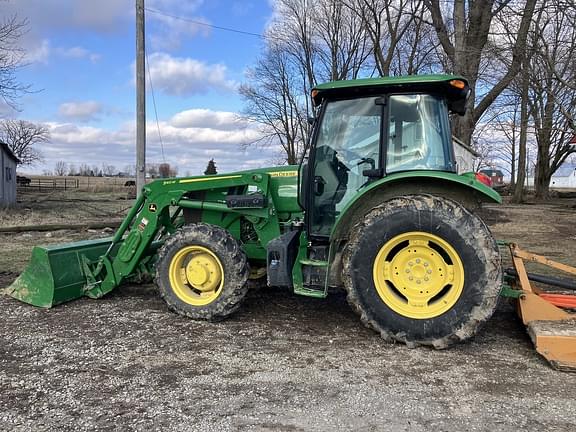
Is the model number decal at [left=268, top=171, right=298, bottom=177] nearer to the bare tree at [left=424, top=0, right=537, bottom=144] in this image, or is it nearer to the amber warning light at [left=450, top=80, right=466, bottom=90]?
the amber warning light at [left=450, top=80, right=466, bottom=90]

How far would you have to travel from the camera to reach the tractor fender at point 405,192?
432 cm

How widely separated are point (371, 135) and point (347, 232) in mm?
945

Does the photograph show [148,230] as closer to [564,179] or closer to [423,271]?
[423,271]

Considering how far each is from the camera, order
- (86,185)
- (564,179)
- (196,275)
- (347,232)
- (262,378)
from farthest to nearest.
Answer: (564,179)
(86,185)
(196,275)
(347,232)
(262,378)

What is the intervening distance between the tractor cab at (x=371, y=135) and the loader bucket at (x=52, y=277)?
2822 millimetres

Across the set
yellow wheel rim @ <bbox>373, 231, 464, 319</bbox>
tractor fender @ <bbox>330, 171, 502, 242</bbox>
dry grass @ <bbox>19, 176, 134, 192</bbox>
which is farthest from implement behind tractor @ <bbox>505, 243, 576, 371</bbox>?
dry grass @ <bbox>19, 176, 134, 192</bbox>

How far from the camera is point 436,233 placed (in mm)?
4148

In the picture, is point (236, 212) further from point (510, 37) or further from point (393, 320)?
point (510, 37)

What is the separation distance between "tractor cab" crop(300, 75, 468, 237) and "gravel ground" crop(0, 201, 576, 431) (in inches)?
50.0

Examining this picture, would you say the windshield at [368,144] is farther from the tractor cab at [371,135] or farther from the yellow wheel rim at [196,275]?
the yellow wheel rim at [196,275]

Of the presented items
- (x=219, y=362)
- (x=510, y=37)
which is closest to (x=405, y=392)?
(x=219, y=362)

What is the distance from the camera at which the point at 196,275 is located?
5086mm

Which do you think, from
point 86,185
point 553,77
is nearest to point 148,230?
point 553,77

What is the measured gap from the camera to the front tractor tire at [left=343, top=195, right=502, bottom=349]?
4.06m
